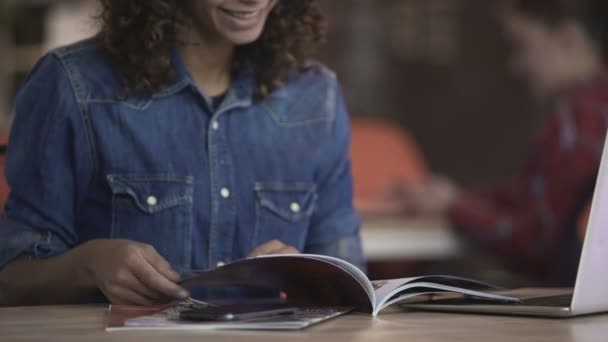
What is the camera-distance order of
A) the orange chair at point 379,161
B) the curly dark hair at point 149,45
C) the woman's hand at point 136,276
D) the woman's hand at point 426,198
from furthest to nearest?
1. the orange chair at point 379,161
2. the woman's hand at point 426,198
3. the curly dark hair at point 149,45
4. the woman's hand at point 136,276

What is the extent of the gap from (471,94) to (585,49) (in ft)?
7.36

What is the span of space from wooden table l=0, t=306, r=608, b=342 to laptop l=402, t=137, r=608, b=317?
0.02 meters

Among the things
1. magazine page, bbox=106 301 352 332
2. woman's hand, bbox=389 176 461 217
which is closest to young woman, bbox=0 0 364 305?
magazine page, bbox=106 301 352 332

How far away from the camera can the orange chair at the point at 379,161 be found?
4.15 m

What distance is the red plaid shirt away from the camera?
9.96ft

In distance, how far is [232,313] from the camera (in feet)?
3.82

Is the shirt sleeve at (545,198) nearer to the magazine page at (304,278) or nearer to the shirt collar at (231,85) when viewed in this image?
the shirt collar at (231,85)

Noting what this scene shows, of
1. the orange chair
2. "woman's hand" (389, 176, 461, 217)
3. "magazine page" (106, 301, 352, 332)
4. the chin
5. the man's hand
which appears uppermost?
the chin

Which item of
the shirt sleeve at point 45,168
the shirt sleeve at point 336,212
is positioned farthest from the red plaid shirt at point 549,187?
the shirt sleeve at point 45,168

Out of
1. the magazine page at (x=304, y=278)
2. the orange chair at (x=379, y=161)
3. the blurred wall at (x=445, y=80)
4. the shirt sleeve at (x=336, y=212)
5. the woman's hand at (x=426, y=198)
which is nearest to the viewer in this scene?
the magazine page at (x=304, y=278)

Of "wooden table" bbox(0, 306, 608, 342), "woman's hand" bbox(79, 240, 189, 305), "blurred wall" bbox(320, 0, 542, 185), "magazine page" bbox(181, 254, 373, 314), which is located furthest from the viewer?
"blurred wall" bbox(320, 0, 542, 185)

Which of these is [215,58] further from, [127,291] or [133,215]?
[127,291]

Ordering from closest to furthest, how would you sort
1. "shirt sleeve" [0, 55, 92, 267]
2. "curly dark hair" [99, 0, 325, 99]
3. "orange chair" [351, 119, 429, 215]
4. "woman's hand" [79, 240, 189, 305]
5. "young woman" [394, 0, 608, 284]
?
"woman's hand" [79, 240, 189, 305]
"shirt sleeve" [0, 55, 92, 267]
"curly dark hair" [99, 0, 325, 99]
"young woman" [394, 0, 608, 284]
"orange chair" [351, 119, 429, 215]

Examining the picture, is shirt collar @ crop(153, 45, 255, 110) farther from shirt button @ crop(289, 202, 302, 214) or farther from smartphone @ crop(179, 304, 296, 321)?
smartphone @ crop(179, 304, 296, 321)
